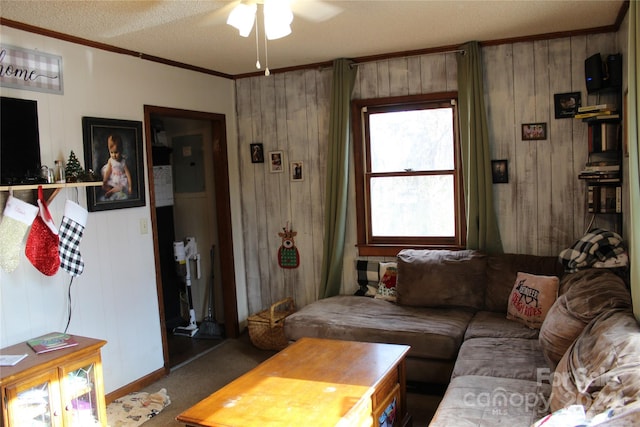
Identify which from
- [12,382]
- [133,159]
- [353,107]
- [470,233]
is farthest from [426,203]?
[12,382]

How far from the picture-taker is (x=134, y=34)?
11.2 ft

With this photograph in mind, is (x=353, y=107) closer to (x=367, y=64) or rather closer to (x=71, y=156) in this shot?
(x=367, y=64)

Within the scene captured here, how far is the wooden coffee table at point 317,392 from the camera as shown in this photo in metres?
2.22

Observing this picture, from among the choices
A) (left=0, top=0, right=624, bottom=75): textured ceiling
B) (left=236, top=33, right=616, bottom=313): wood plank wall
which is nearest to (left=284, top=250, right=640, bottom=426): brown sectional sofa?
(left=236, top=33, right=616, bottom=313): wood plank wall

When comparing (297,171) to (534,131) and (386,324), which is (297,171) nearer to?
(386,324)

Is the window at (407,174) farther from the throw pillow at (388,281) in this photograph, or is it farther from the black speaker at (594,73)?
the black speaker at (594,73)

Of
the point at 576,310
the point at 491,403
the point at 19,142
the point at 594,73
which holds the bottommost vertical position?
the point at 491,403

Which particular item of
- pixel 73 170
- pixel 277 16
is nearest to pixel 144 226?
pixel 73 170

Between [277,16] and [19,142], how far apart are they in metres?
1.65

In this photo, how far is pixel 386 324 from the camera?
143 inches

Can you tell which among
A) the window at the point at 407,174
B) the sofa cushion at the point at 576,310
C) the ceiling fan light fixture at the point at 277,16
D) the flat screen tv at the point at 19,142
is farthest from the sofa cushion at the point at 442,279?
the flat screen tv at the point at 19,142

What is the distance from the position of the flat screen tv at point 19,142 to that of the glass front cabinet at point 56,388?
96 cm

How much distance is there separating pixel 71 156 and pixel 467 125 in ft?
9.27

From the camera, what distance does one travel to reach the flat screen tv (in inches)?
115
